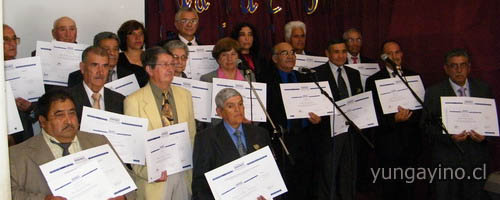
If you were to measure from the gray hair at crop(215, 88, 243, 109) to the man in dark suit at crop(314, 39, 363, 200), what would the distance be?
60.6 inches

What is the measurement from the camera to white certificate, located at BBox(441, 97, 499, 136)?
234 inches

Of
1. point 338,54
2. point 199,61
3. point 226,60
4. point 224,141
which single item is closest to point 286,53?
point 338,54

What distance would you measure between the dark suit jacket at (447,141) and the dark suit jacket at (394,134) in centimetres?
17

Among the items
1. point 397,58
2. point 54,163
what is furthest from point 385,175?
point 54,163

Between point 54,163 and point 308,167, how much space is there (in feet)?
9.77

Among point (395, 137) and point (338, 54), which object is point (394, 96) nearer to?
point (395, 137)

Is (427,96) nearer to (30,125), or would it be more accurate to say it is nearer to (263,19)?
(263,19)

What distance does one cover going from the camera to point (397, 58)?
648cm

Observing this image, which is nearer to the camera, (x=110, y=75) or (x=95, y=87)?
(x=95, y=87)

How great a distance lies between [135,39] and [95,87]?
3.27ft

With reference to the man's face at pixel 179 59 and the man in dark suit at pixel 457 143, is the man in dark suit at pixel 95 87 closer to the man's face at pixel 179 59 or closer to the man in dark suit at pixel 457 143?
the man's face at pixel 179 59

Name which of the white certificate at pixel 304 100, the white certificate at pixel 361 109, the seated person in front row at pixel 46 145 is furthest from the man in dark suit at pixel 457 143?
the seated person in front row at pixel 46 145

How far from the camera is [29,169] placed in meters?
3.93

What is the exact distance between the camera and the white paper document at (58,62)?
5.42 meters
